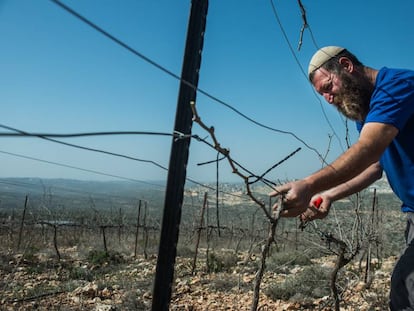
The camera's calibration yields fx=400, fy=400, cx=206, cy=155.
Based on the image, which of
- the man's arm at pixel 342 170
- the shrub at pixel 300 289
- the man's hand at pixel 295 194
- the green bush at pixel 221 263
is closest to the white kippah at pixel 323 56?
the man's arm at pixel 342 170

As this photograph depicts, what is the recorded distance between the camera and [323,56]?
6.55ft

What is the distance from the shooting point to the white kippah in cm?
199

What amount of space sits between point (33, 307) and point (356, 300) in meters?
4.55

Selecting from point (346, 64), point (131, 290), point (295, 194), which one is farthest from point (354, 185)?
point (131, 290)

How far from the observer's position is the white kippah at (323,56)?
1.99 meters

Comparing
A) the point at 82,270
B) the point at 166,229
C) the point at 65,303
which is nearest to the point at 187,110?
the point at 166,229

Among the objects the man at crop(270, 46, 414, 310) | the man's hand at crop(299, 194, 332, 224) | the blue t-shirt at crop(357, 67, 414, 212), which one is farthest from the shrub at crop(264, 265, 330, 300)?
the blue t-shirt at crop(357, 67, 414, 212)

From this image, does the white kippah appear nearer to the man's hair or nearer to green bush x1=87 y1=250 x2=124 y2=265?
the man's hair

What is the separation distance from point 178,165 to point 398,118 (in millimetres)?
911

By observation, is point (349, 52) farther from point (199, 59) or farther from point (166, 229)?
point (166, 229)

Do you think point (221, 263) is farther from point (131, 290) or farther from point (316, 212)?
point (316, 212)

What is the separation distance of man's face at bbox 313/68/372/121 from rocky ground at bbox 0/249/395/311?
2210mm

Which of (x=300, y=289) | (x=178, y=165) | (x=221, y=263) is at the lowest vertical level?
(x=221, y=263)

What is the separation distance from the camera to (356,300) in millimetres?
5695
